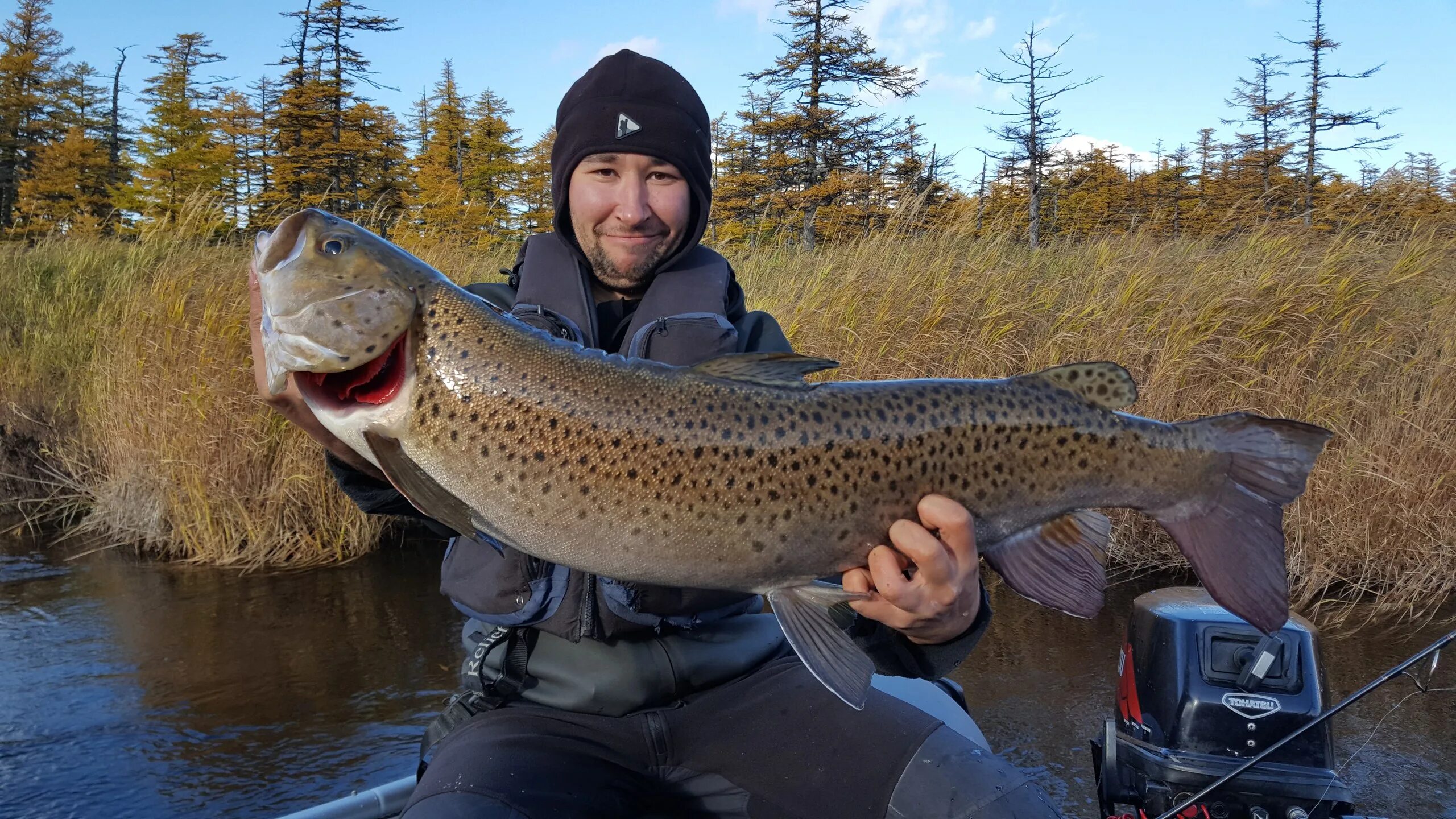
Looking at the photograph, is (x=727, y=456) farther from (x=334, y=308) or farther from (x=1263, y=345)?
(x=1263, y=345)

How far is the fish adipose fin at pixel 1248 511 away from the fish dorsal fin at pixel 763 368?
100 cm

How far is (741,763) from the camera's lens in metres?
2.55

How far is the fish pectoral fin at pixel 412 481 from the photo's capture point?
2.03m

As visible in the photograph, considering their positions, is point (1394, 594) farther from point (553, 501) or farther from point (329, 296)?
point (329, 296)

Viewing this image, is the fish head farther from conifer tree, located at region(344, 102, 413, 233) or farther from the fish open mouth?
conifer tree, located at region(344, 102, 413, 233)

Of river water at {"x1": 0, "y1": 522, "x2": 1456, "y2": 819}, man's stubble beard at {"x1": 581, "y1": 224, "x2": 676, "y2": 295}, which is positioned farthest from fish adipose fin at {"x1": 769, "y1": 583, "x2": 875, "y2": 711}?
river water at {"x1": 0, "y1": 522, "x2": 1456, "y2": 819}

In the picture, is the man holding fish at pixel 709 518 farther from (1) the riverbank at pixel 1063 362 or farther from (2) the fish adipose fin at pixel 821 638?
(1) the riverbank at pixel 1063 362

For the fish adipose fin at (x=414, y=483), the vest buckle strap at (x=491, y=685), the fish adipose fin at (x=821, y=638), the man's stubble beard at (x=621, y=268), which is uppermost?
the man's stubble beard at (x=621, y=268)

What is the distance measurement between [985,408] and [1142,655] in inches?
61.2

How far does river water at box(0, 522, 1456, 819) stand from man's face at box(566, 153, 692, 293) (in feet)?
10.2

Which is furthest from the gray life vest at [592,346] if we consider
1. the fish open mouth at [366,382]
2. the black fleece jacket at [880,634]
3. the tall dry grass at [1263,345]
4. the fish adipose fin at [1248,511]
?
the tall dry grass at [1263,345]

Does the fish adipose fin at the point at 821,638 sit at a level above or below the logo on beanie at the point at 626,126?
below

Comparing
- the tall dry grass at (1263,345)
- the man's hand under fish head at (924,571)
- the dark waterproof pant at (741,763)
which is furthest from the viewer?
the tall dry grass at (1263,345)

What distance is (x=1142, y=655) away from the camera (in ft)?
10.6
